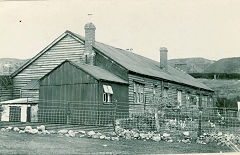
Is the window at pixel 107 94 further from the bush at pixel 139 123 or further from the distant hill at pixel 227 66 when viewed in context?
the distant hill at pixel 227 66

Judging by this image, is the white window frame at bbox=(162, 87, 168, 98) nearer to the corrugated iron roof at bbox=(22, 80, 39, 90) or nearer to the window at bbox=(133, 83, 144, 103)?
the window at bbox=(133, 83, 144, 103)

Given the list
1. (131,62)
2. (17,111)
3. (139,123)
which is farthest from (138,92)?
(17,111)

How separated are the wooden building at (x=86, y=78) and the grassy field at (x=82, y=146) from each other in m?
4.29

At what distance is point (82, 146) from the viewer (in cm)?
1320

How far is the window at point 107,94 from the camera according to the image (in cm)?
2267

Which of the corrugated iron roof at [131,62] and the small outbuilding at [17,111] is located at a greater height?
the corrugated iron roof at [131,62]

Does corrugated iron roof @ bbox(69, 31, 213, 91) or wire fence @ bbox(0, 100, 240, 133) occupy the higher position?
corrugated iron roof @ bbox(69, 31, 213, 91)

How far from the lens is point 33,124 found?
18047mm

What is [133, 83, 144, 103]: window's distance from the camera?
2697 cm

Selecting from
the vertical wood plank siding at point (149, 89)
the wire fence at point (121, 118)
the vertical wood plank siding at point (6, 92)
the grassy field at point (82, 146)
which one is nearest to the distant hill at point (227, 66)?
the vertical wood plank siding at point (149, 89)

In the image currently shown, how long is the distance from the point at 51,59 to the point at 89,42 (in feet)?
13.9

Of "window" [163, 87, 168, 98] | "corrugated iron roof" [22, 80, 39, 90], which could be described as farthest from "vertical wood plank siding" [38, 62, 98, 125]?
"window" [163, 87, 168, 98]

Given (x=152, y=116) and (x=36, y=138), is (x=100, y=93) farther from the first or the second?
(x=36, y=138)

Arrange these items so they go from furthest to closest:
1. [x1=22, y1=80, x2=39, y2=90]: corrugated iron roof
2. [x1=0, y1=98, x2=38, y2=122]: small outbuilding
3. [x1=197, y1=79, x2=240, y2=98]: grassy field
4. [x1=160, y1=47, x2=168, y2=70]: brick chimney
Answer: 1. [x1=197, y1=79, x2=240, y2=98]: grassy field
2. [x1=160, y1=47, x2=168, y2=70]: brick chimney
3. [x1=22, y1=80, x2=39, y2=90]: corrugated iron roof
4. [x1=0, y1=98, x2=38, y2=122]: small outbuilding
